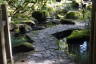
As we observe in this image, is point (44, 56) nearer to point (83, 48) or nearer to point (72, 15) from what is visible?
point (83, 48)

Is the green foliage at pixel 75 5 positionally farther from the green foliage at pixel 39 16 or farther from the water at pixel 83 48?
the water at pixel 83 48

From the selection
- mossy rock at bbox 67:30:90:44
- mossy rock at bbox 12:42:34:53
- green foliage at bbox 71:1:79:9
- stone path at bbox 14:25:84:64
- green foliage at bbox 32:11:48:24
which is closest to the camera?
stone path at bbox 14:25:84:64

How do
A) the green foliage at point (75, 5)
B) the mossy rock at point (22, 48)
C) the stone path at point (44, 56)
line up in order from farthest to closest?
the green foliage at point (75, 5), the mossy rock at point (22, 48), the stone path at point (44, 56)

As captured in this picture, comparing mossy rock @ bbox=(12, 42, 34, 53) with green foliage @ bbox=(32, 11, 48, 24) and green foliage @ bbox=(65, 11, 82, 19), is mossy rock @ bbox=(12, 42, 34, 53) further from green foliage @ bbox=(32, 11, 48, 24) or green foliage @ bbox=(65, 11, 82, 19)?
green foliage @ bbox=(65, 11, 82, 19)

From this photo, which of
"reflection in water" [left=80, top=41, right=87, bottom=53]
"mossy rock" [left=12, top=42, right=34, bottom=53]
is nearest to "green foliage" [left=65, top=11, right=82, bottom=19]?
"reflection in water" [left=80, top=41, right=87, bottom=53]

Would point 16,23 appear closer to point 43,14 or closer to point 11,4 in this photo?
point 11,4

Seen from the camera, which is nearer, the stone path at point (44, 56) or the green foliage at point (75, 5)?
the stone path at point (44, 56)

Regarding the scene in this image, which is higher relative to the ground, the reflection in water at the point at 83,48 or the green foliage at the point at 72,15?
the green foliage at the point at 72,15

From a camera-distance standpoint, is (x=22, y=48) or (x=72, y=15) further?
(x=72, y=15)

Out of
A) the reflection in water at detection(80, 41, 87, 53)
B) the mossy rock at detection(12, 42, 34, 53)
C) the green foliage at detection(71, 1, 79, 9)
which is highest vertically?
the green foliage at detection(71, 1, 79, 9)

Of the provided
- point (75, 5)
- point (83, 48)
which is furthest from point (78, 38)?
point (75, 5)

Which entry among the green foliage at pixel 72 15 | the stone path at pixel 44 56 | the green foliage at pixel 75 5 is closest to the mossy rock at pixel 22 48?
the stone path at pixel 44 56

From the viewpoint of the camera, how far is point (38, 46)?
6.86 meters

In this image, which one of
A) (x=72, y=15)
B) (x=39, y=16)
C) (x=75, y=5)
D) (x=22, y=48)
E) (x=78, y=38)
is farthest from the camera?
(x=75, y=5)
